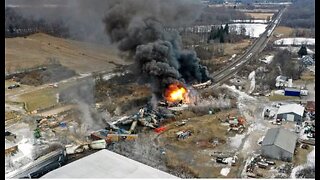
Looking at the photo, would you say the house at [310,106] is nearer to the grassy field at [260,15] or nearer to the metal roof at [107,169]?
the metal roof at [107,169]

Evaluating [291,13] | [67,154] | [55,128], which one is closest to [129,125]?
[55,128]

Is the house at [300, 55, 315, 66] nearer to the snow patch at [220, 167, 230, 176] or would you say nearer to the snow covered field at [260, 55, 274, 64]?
the snow covered field at [260, 55, 274, 64]

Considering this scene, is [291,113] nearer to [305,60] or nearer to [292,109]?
[292,109]

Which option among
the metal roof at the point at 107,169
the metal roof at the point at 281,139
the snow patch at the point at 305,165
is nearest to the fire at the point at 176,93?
the metal roof at the point at 281,139

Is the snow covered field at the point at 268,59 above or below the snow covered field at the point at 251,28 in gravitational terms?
below

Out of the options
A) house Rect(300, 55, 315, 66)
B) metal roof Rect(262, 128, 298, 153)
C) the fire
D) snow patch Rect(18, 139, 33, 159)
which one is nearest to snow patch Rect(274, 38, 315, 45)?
house Rect(300, 55, 315, 66)
